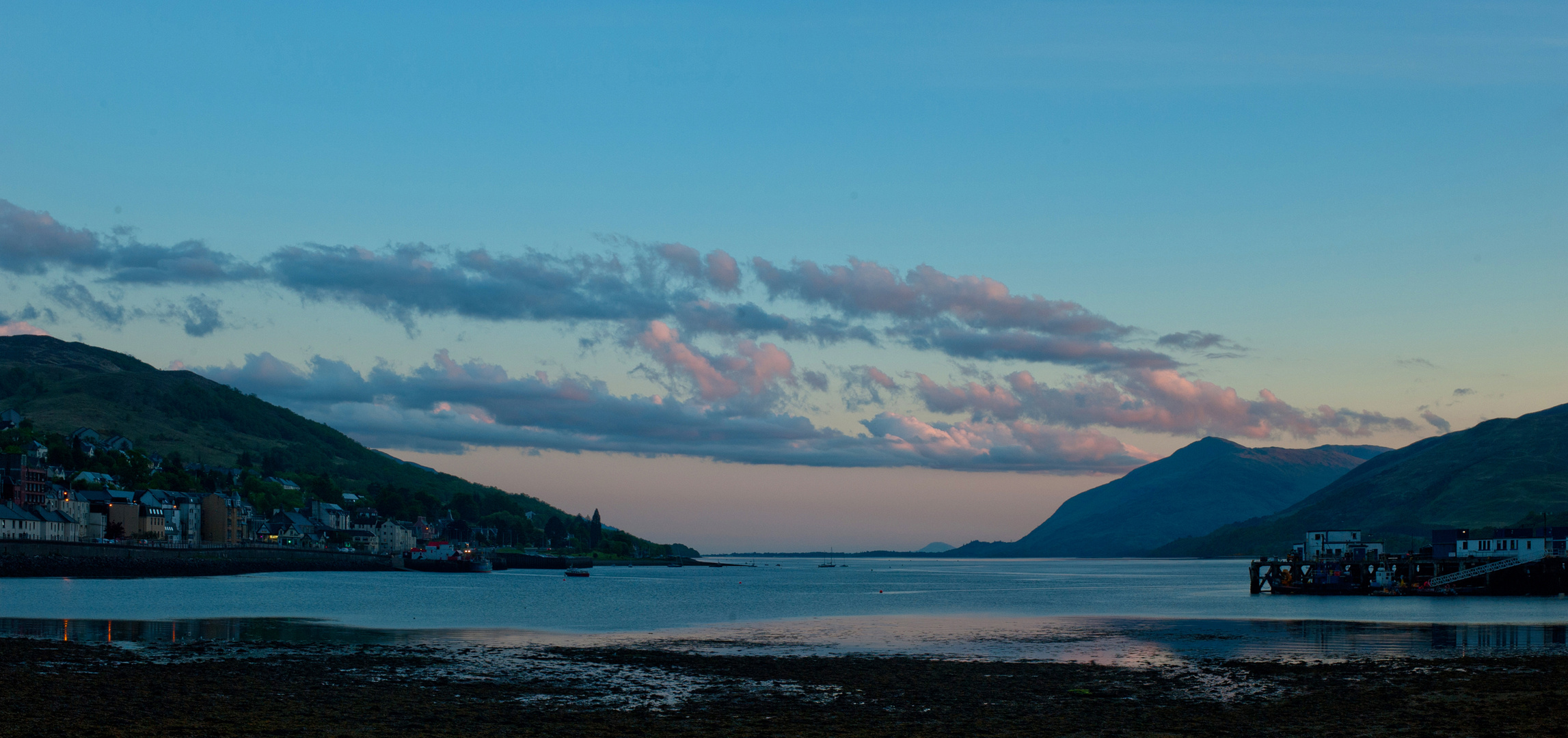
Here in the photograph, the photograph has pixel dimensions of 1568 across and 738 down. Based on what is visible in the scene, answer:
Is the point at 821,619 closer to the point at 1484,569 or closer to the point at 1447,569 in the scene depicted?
the point at 1484,569

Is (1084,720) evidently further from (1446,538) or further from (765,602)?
(1446,538)

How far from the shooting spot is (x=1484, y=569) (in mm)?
126062

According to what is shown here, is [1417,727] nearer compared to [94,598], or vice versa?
[1417,727]

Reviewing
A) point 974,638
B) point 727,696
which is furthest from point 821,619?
point 727,696

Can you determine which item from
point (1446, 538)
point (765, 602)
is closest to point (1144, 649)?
point (765, 602)

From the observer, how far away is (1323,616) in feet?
284

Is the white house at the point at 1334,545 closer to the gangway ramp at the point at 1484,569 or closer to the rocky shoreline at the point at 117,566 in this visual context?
the gangway ramp at the point at 1484,569

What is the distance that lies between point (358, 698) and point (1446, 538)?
146792 millimetres

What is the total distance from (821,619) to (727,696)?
48431 mm

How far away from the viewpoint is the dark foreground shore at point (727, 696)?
3139 centimetres

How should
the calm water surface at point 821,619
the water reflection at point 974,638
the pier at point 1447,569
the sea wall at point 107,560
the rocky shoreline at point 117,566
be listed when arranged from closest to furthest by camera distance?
the water reflection at point 974,638
the calm water surface at point 821,619
the pier at point 1447,569
the rocky shoreline at point 117,566
the sea wall at point 107,560

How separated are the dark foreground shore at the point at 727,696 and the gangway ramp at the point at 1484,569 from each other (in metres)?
88.0

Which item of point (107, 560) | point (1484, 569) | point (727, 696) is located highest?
point (727, 696)

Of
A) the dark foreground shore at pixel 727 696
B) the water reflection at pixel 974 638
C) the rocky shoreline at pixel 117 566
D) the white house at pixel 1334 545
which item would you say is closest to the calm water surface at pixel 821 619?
the water reflection at pixel 974 638
